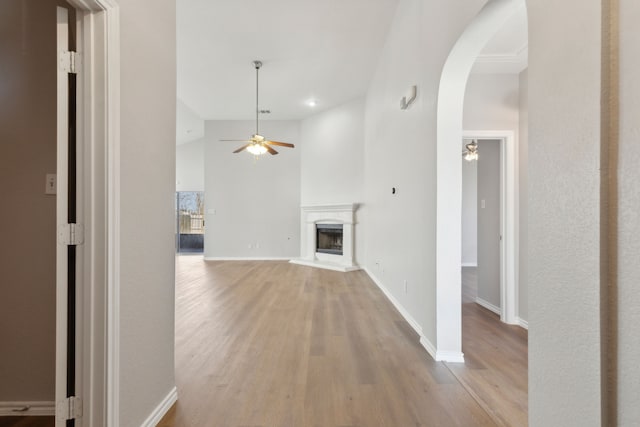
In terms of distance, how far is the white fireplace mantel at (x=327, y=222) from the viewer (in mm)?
6059

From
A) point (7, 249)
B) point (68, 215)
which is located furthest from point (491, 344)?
point (7, 249)

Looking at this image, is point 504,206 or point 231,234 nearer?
point 504,206

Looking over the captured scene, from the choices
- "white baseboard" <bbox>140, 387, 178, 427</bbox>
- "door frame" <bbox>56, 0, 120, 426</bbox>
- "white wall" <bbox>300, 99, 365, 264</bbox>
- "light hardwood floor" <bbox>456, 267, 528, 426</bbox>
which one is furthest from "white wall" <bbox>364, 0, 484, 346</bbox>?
"door frame" <bbox>56, 0, 120, 426</bbox>

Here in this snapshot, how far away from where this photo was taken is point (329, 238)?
671 cm

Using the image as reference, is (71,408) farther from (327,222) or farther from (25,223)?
(327,222)

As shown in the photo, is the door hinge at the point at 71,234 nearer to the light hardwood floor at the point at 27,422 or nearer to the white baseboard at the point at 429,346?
the light hardwood floor at the point at 27,422

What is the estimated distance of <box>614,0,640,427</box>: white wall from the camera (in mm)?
812

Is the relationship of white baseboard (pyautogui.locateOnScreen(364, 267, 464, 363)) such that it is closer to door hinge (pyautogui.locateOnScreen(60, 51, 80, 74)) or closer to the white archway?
the white archway

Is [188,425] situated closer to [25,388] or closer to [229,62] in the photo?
[25,388]

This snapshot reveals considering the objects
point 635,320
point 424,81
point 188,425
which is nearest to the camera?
point 635,320

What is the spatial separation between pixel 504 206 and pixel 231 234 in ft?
20.1

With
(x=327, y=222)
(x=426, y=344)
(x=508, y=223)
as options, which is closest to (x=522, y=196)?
(x=508, y=223)

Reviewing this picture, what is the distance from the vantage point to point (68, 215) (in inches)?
48.4

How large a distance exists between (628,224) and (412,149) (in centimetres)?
204
